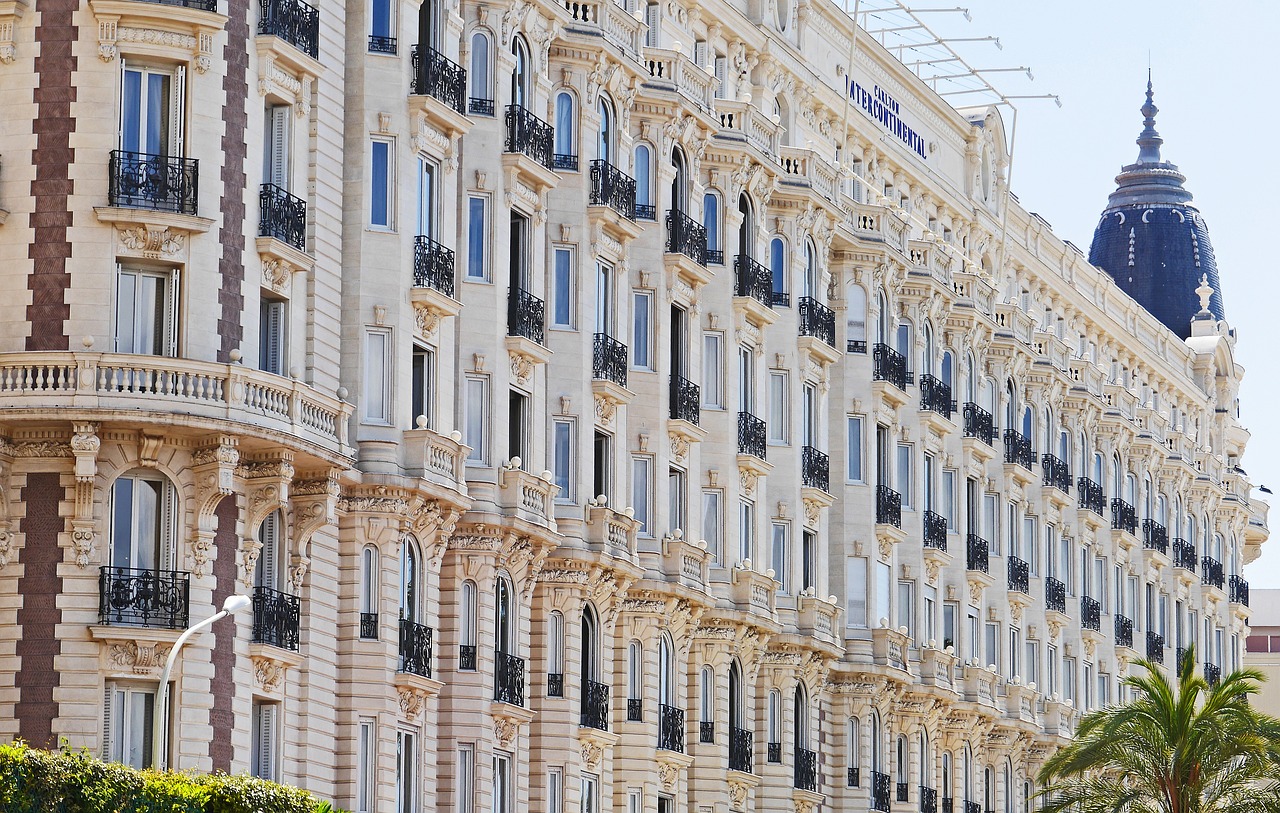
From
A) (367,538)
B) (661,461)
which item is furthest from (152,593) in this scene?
(661,461)

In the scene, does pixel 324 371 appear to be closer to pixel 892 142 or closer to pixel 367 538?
pixel 367 538

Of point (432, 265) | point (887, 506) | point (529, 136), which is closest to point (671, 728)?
point (529, 136)

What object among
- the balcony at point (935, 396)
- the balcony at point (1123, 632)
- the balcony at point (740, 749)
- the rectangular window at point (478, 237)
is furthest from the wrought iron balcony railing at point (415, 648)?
the balcony at point (1123, 632)

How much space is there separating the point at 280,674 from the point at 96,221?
Result: 9.13 meters

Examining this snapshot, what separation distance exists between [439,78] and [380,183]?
10.0 feet

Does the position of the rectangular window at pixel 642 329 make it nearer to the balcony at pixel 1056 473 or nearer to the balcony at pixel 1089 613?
the balcony at pixel 1056 473

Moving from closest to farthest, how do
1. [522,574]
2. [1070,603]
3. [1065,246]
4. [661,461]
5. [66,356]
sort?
[66,356]
[522,574]
[661,461]
[1070,603]
[1065,246]

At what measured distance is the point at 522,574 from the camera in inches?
2400

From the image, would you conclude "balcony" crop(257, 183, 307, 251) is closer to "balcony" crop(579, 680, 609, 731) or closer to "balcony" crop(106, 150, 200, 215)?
"balcony" crop(106, 150, 200, 215)

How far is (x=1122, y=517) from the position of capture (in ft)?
362

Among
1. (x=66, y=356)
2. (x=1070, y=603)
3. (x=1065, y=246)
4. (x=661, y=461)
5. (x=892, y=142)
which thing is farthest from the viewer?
(x=1065, y=246)

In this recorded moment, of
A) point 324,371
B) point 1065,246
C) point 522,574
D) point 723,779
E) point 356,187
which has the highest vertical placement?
point 1065,246

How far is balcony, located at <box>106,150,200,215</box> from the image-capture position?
50.4m

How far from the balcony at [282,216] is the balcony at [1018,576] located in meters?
47.0
